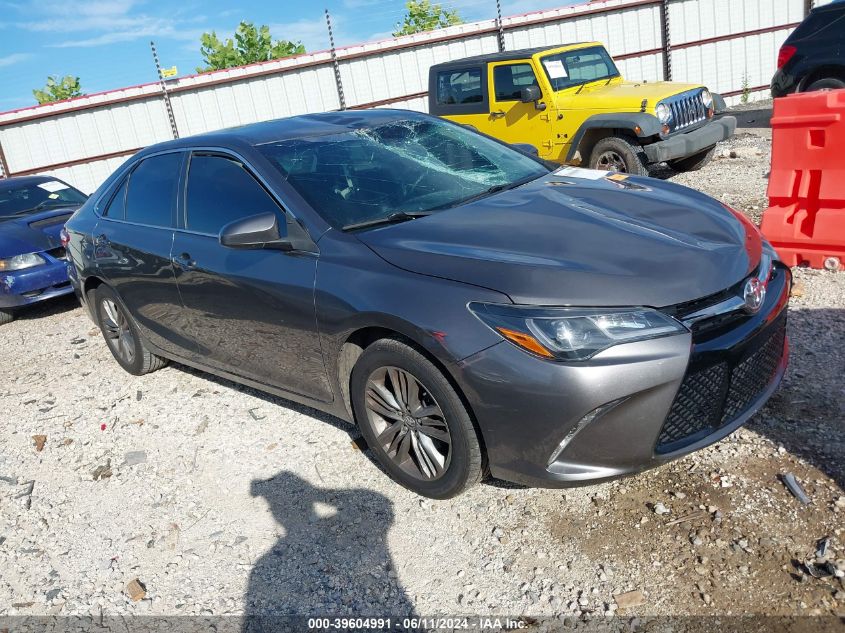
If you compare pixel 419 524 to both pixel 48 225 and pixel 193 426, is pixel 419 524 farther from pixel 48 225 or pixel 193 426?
pixel 48 225

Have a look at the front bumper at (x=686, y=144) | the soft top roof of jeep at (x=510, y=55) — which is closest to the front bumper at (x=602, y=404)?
the front bumper at (x=686, y=144)

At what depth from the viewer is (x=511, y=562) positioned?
110 inches

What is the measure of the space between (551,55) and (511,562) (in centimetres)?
790

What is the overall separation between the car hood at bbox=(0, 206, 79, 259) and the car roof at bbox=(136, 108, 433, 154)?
3.91 meters

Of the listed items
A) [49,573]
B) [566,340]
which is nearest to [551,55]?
[566,340]

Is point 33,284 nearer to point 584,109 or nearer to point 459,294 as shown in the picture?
point 459,294

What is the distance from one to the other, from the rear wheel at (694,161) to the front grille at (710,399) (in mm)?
7145

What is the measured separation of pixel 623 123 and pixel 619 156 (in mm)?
412

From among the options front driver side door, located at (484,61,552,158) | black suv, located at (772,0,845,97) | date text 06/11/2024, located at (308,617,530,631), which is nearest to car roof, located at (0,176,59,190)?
front driver side door, located at (484,61,552,158)

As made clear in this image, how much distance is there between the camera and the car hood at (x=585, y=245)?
263 centimetres

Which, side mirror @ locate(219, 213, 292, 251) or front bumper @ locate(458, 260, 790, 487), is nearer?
front bumper @ locate(458, 260, 790, 487)

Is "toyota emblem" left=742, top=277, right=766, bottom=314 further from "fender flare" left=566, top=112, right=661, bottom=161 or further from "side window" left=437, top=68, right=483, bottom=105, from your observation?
"side window" left=437, top=68, right=483, bottom=105

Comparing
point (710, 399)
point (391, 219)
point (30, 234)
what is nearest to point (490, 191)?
point (391, 219)

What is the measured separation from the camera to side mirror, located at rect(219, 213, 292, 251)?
3287mm
